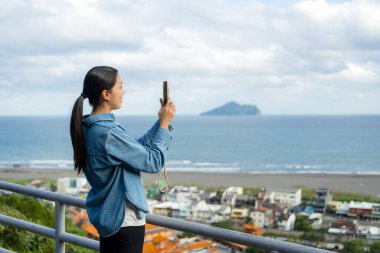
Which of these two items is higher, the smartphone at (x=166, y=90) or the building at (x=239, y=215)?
the smartphone at (x=166, y=90)

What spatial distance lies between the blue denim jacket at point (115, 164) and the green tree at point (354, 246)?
726 inches

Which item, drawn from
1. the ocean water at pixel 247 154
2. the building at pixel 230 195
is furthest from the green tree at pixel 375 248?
the ocean water at pixel 247 154

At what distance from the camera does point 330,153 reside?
6100cm

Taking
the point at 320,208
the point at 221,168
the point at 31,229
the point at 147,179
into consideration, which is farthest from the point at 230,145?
the point at 31,229

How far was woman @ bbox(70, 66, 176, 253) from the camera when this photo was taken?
6.94 feet

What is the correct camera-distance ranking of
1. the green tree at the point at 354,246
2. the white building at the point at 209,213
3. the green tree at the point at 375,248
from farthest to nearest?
the white building at the point at 209,213 → the green tree at the point at 354,246 → the green tree at the point at 375,248

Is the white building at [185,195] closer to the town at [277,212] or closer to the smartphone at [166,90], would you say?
the town at [277,212]

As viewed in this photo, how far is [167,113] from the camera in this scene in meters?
2.17

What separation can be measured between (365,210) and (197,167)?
24936mm

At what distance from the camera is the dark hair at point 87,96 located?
84.5 inches

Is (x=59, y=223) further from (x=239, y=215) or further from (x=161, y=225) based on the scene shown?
(x=239, y=215)

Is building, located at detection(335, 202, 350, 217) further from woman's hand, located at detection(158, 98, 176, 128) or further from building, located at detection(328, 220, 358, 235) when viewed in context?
woman's hand, located at detection(158, 98, 176, 128)

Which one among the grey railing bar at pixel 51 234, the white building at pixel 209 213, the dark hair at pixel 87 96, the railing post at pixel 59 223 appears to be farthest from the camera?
the white building at pixel 209 213

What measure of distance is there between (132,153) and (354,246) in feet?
62.5
